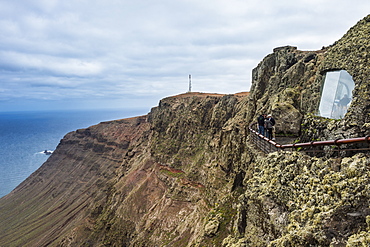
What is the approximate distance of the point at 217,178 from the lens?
37.6 meters

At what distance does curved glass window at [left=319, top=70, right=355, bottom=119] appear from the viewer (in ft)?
36.0

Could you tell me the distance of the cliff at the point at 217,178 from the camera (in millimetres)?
7508

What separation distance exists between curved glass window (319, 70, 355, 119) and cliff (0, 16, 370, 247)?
1.87 feet

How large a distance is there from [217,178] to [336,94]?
92.7ft

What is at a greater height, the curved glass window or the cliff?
the curved glass window

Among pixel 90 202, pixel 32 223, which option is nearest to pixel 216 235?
pixel 90 202

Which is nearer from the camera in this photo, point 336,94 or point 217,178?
point 336,94

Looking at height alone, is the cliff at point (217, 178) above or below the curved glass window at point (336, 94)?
below

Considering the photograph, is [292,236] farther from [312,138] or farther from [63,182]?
[63,182]

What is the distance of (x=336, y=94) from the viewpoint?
38.5 ft

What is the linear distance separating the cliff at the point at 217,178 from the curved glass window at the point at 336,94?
57 cm

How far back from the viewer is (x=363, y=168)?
684 cm

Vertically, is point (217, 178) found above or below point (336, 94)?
below

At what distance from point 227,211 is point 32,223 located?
6967 centimetres
